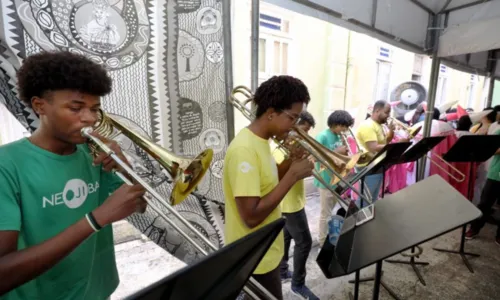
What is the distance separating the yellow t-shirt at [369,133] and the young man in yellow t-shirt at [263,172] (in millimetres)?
2049

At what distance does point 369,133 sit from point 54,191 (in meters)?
3.12

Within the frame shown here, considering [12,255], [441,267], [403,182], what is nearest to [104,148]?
[12,255]

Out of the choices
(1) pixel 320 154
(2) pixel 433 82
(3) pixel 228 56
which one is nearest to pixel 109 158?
(3) pixel 228 56

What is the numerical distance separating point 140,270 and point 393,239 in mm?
2374

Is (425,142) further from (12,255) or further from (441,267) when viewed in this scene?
(12,255)

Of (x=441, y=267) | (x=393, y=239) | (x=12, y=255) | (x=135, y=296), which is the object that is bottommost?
(x=441, y=267)

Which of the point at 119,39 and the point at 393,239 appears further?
the point at 119,39

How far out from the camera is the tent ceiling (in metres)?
2.50

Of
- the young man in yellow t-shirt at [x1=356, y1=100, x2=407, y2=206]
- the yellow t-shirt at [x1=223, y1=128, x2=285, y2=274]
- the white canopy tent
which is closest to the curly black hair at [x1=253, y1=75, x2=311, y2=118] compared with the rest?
the yellow t-shirt at [x1=223, y1=128, x2=285, y2=274]

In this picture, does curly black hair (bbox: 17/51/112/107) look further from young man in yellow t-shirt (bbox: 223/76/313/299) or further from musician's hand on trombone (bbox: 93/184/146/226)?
young man in yellow t-shirt (bbox: 223/76/313/299)

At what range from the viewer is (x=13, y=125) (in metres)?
2.33

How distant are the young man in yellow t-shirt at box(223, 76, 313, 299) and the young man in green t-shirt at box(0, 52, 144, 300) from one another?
18.8 inches

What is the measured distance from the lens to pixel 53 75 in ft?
2.92

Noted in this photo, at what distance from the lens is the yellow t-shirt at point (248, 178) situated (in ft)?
4.00
